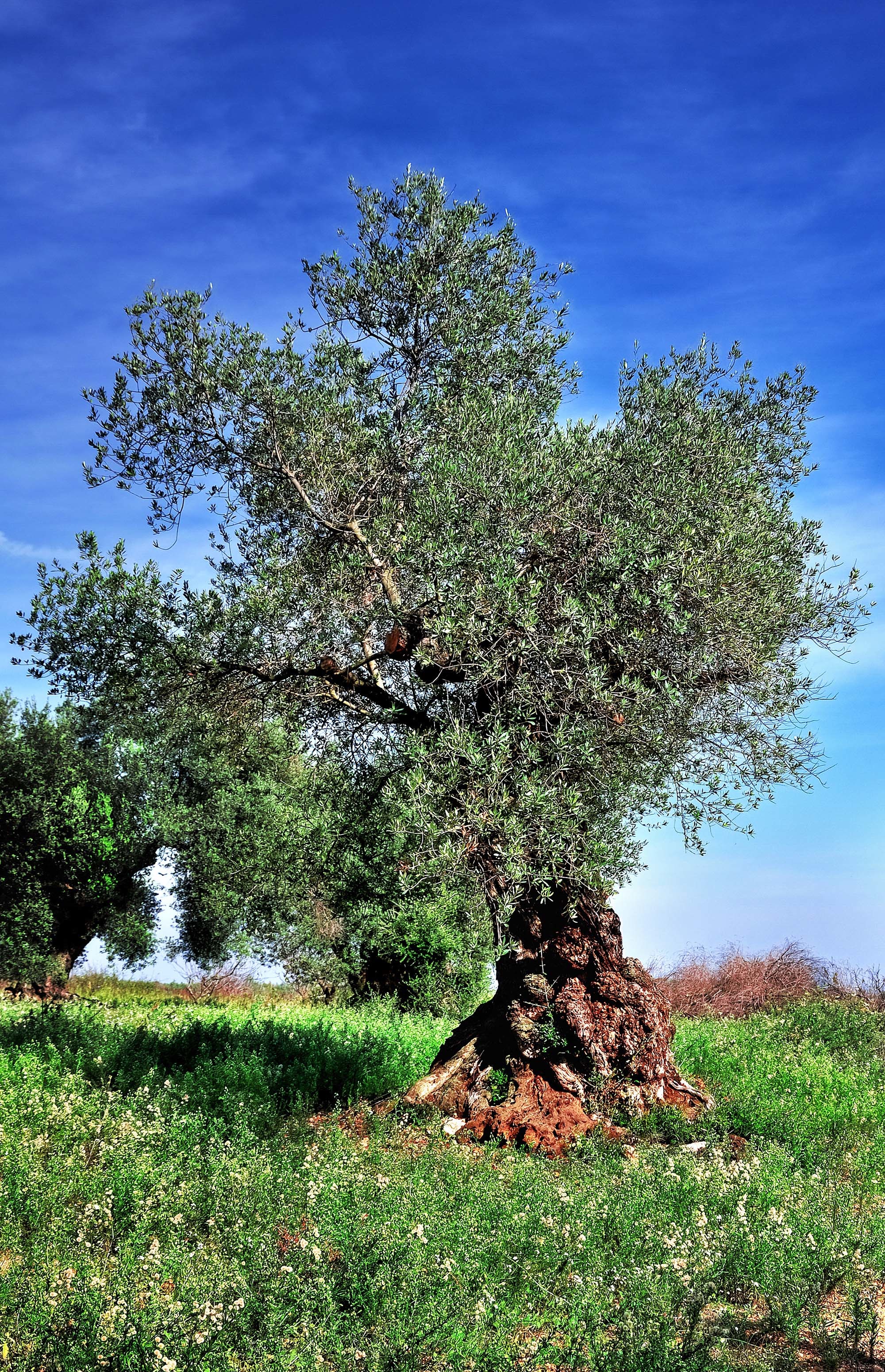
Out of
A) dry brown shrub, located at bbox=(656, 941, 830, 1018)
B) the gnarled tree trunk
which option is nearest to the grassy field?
the gnarled tree trunk

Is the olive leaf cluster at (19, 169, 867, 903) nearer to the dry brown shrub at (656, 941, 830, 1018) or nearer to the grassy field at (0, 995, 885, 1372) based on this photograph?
the grassy field at (0, 995, 885, 1372)

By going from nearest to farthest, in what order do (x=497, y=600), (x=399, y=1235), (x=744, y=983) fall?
(x=399, y=1235)
(x=497, y=600)
(x=744, y=983)

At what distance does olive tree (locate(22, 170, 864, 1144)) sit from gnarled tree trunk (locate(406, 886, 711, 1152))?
0.04m

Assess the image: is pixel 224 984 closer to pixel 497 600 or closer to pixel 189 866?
pixel 189 866

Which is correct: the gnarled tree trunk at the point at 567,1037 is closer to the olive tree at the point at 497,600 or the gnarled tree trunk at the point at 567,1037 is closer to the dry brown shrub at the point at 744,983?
the olive tree at the point at 497,600

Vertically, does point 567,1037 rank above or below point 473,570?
below

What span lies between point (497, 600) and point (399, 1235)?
6253 millimetres

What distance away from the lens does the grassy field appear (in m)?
5.71

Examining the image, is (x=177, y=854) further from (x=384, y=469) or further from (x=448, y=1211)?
(x=448, y=1211)

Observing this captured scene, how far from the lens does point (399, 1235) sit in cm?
668

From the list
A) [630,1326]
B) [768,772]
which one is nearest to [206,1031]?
[768,772]

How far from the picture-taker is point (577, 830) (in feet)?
36.5

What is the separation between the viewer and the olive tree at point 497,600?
10703mm

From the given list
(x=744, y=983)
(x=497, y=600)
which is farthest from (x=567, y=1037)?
(x=744, y=983)
